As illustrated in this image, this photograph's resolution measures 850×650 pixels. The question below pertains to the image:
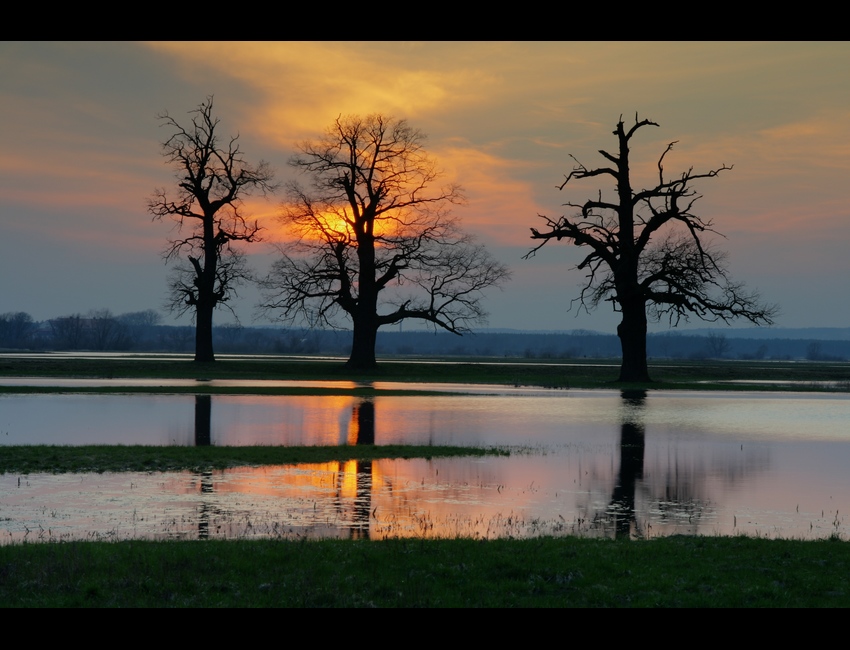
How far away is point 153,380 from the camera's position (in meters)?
55.7

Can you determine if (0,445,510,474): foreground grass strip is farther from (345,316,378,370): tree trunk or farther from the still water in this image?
(345,316,378,370): tree trunk

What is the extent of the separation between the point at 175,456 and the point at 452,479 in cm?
651

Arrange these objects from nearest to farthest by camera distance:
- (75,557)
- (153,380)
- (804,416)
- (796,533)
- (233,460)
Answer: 1. (75,557)
2. (796,533)
3. (233,460)
4. (804,416)
5. (153,380)

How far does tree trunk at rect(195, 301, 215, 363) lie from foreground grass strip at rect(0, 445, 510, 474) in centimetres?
4917

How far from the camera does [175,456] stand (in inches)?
864

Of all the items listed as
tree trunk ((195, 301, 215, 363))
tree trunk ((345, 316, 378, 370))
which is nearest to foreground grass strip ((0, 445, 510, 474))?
tree trunk ((345, 316, 378, 370))

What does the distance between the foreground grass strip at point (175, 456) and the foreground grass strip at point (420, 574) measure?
335 inches

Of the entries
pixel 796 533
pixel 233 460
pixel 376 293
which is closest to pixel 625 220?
pixel 376 293

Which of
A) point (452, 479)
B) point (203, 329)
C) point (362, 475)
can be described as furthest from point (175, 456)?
point (203, 329)

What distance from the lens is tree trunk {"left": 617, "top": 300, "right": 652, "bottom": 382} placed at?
57219 mm

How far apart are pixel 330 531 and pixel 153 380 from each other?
43660 mm

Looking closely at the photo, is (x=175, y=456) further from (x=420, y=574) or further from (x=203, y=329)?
(x=203, y=329)

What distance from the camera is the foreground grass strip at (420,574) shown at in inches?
405
